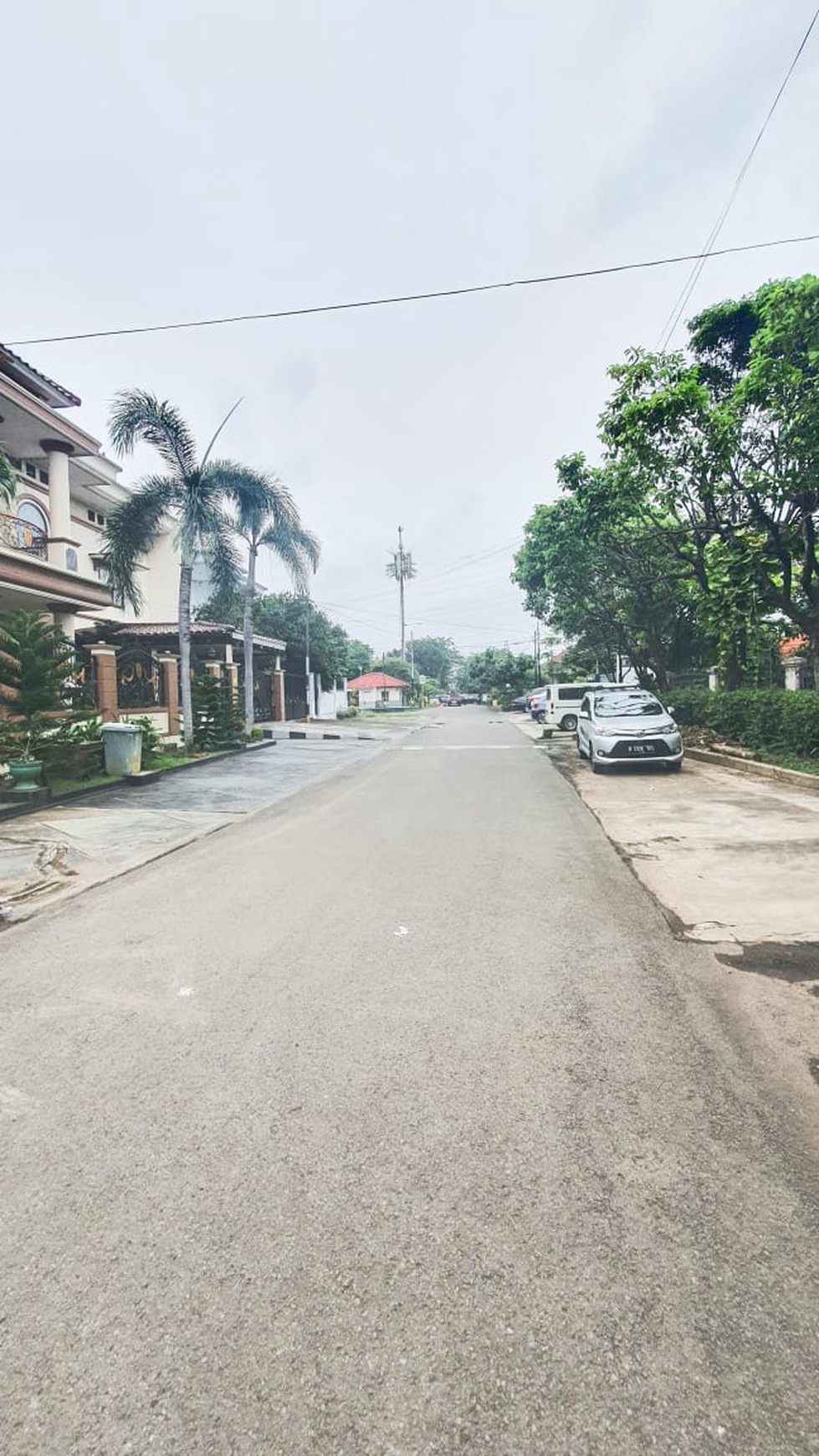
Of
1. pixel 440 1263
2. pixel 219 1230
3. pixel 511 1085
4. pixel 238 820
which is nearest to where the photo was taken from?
pixel 440 1263

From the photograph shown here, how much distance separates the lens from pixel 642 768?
13.9 metres

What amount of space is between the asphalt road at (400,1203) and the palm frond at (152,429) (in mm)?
15592

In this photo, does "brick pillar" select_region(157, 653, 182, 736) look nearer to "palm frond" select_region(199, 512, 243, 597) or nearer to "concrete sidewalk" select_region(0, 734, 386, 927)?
"palm frond" select_region(199, 512, 243, 597)

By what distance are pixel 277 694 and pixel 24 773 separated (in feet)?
75.9

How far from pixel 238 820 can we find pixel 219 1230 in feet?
25.1

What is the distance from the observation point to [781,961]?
4.07 metres

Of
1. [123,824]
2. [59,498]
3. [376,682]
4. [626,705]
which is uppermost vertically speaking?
[59,498]

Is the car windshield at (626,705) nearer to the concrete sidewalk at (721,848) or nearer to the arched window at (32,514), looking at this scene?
the concrete sidewalk at (721,848)

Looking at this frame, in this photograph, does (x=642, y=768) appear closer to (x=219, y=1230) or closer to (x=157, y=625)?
(x=219, y=1230)

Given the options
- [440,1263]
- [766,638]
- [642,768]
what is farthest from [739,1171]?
→ [766,638]

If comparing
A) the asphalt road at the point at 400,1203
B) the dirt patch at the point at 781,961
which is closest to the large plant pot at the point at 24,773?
the asphalt road at the point at 400,1203

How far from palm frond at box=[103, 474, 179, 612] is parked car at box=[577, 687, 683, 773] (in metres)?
11.7

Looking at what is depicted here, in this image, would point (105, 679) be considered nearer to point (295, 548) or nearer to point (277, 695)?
point (295, 548)

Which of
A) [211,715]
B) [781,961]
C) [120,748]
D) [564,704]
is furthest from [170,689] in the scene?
[781,961]
